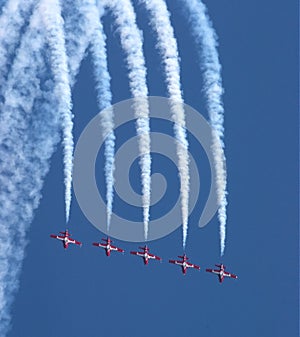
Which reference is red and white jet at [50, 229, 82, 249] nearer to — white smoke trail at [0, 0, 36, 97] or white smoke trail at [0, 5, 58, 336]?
white smoke trail at [0, 5, 58, 336]

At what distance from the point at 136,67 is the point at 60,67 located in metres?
4.28

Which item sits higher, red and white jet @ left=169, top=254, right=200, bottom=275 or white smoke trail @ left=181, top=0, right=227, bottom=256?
white smoke trail @ left=181, top=0, right=227, bottom=256

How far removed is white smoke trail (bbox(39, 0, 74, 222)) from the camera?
41750 millimetres

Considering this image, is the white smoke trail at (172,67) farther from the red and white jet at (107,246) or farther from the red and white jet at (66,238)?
the red and white jet at (66,238)

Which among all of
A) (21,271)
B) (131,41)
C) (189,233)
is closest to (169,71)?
(131,41)

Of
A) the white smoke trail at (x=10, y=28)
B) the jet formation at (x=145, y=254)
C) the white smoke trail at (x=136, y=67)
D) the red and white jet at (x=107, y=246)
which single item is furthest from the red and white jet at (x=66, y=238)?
the white smoke trail at (x=10, y=28)

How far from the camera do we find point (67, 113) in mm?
43625

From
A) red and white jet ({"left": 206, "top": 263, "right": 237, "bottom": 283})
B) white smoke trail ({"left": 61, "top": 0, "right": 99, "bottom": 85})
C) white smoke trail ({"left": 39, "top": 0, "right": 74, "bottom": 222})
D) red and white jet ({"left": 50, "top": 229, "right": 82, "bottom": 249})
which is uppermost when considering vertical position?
white smoke trail ({"left": 61, "top": 0, "right": 99, "bottom": 85})

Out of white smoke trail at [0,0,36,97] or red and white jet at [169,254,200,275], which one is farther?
red and white jet at [169,254,200,275]

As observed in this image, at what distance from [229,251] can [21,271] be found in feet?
44.3

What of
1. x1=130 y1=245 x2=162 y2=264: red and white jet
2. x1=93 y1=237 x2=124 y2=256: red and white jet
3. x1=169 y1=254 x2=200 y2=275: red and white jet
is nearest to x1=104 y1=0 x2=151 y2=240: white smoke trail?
x1=93 y1=237 x2=124 y2=256: red and white jet

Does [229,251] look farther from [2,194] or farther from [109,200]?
[2,194]

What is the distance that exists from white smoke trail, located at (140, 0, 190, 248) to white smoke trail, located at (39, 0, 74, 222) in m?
5.15

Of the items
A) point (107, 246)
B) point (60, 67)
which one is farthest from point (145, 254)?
point (60, 67)
